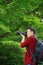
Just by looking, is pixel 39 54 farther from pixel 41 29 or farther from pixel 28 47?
pixel 41 29

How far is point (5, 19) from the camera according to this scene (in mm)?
9578

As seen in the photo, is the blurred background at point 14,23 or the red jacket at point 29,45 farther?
the blurred background at point 14,23

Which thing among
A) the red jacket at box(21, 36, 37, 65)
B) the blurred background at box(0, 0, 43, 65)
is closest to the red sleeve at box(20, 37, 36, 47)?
the red jacket at box(21, 36, 37, 65)

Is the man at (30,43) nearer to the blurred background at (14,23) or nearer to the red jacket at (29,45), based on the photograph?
the red jacket at (29,45)

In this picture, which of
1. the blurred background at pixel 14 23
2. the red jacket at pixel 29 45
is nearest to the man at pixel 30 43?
the red jacket at pixel 29 45

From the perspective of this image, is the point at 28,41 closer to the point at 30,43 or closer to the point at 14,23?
the point at 30,43

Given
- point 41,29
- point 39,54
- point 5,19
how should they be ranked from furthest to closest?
point 41,29 < point 5,19 < point 39,54

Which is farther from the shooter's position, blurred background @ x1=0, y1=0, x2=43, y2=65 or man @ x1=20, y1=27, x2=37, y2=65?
blurred background @ x1=0, y1=0, x2=43, y2=65

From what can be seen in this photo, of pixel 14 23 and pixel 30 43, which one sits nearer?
pixel 30 43

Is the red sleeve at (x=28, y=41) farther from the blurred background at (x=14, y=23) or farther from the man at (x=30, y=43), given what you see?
the blurred background at (x=14, y=23)

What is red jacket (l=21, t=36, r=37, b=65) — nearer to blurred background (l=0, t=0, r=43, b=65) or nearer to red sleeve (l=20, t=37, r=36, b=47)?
red sleeve (l=20, t=37, r=36, b=47)

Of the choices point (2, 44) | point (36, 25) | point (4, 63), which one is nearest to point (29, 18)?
point (36, 25)

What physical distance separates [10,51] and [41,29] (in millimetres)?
2447

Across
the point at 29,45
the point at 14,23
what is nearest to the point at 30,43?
the point at 29,45
